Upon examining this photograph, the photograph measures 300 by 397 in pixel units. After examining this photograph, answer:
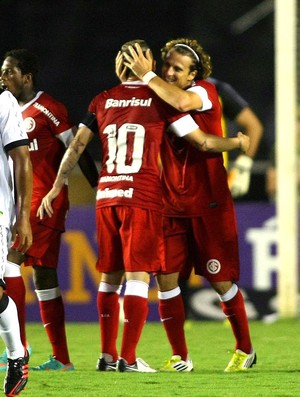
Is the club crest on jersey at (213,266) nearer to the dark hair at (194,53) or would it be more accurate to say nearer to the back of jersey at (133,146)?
the back of jersey at (133,146)

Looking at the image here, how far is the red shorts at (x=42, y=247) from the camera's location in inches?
279

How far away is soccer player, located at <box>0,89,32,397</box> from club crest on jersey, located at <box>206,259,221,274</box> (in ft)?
4.97

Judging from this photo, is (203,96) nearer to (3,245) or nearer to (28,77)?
(28,77)

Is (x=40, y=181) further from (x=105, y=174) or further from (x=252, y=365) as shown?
(x=252, y=365)

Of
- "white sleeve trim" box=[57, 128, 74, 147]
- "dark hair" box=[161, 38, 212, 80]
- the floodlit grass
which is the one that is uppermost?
"dark hair" box=[161, 38, 212, 80]

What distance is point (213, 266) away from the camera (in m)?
7.02

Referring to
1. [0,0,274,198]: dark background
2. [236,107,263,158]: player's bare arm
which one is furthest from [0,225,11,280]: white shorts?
[0,0,274,198]: dark background

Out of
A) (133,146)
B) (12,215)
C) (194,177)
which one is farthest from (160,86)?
(12,215)

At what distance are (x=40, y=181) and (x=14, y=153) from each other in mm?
1434

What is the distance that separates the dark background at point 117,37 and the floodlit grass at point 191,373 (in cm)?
700

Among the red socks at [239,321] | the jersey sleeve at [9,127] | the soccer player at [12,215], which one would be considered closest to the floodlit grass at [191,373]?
the red socks at [239,321]

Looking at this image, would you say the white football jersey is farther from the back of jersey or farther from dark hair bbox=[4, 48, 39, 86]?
dark hair bbox=[4, 48, 39, 86]

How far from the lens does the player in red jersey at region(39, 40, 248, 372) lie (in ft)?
22.0

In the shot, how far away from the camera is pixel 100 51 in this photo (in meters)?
17.1
